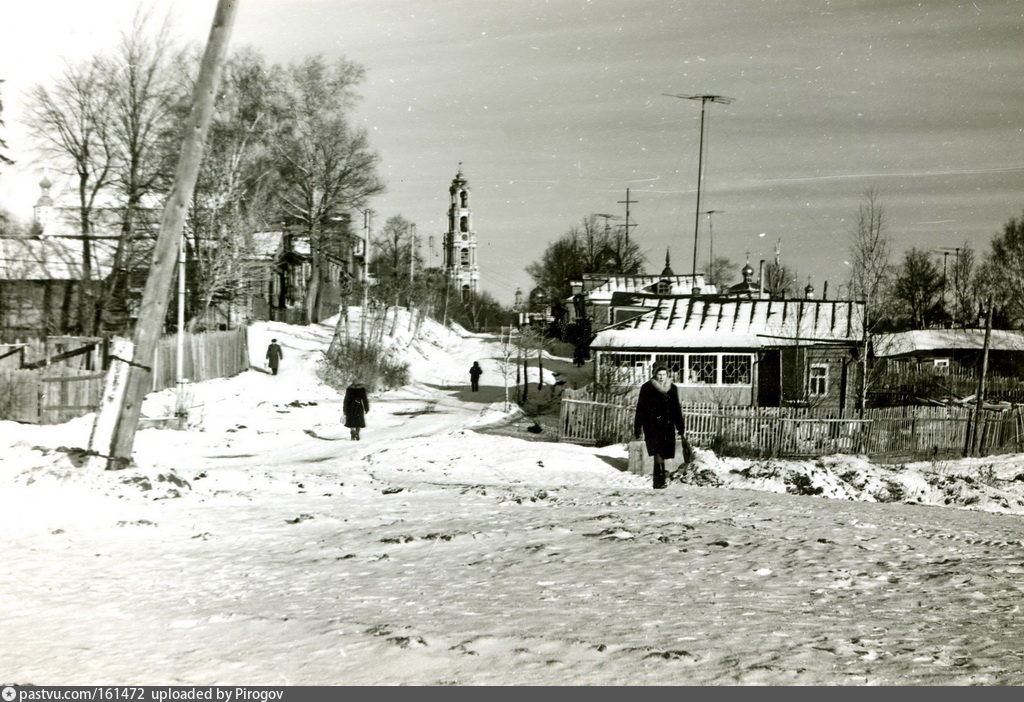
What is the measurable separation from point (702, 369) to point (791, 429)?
10521 millimetres

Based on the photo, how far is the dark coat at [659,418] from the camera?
12881mm

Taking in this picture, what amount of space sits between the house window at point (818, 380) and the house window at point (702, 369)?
4.58 m

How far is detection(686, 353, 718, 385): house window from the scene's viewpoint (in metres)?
35.4

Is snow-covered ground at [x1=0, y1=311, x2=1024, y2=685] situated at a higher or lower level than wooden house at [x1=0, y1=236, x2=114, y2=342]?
lower

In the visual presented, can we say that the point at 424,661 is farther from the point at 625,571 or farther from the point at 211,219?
the point at 211,219

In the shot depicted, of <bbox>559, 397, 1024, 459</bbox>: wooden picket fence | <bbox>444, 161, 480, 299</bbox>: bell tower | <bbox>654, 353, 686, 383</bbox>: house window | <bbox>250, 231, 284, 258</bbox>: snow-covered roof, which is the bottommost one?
<bbox>559, 397, 1024, 459</bbox>: wooden picket fence

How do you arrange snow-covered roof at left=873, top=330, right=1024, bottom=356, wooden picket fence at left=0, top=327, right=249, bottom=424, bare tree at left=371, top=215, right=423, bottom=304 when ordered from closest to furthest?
wooden picket fence at left=0, top=327, right=249, bottom=424
snow-covered roof at left=873, top=330, right=1024, bottom=356
bare tree at left=371, top=215, right=423, bottom=304

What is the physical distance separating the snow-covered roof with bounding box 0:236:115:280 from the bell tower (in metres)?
67.6

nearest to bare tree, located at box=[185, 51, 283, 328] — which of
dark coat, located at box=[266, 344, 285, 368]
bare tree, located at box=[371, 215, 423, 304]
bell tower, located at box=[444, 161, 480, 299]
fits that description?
dark coat, located at box=[266, 344, 285, 368]

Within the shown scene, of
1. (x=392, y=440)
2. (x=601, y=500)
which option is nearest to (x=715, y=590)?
(x=601, y=500)

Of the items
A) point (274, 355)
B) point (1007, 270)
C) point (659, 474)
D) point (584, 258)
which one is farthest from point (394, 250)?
point (659, 474)

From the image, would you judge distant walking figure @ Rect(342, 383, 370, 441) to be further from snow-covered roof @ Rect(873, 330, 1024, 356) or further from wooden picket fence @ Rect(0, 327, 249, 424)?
snow-covered roof @ Rect(873, 330, 1024, 356)

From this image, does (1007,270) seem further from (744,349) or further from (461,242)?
(461,242)

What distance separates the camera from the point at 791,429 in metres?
25.0
